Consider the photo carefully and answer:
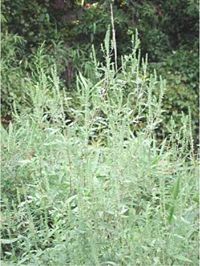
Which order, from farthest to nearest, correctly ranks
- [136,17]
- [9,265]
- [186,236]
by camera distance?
[136,17] → [9,265] → [186,236]

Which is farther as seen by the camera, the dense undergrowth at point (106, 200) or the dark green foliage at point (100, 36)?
the dark green foliage at point (100, 36)

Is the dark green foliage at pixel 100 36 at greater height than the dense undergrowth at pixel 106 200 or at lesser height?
greater

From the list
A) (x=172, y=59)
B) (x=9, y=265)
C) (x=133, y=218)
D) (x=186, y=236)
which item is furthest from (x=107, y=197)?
(x=172, y=59)

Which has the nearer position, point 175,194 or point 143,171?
point 175,194

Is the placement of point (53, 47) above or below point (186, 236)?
above

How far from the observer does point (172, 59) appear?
5.99 meters

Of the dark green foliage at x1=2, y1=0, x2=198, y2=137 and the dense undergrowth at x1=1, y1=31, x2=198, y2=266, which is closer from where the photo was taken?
the dense undergrowth at x1=1, y1=31, x2=198, y2=266

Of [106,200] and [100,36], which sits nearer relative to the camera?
[106,200]

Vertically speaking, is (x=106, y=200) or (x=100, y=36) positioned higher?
(x=100, y=36)

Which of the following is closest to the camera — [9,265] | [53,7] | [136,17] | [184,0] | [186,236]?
[186,236]

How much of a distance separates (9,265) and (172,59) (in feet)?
14.9

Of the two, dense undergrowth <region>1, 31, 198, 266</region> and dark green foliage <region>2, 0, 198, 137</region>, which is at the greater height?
dark green foliage <region>2, 0, 198, 137</region>

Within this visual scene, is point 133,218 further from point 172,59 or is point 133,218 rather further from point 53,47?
point 172,59

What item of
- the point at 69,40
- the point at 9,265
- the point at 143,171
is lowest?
the point at 9,265
